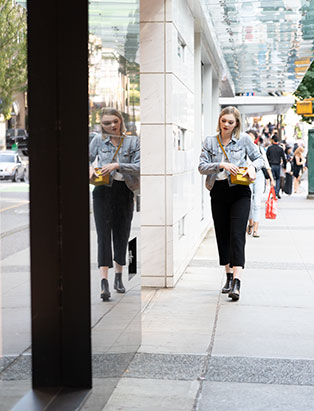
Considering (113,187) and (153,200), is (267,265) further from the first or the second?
(113,187)

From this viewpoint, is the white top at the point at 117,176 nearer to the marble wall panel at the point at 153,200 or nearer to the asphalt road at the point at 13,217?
the asphalt road at the point at 13,217

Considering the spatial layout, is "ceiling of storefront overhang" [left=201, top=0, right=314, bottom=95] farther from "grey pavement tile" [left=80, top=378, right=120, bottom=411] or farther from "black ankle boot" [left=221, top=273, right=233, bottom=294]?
"grey pavement tile" [left=80, top=378, right=120, bottom=411]

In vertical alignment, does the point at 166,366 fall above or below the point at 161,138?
below

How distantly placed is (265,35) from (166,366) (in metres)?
9.93

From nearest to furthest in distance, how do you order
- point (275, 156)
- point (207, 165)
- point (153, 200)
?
point (207, 165) → point (153, 200) → point (275, 156)

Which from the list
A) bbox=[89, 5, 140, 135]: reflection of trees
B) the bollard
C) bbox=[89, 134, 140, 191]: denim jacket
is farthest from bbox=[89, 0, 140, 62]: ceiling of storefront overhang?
the bollard

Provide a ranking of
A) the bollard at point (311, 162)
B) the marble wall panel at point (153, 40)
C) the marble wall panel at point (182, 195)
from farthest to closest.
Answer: the bollard at point (311, 162)
the marble wall panel at point (182, 195)
the marble wall panel at point (153, 40)

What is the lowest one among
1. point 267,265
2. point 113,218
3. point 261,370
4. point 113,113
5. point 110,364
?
point 267,265

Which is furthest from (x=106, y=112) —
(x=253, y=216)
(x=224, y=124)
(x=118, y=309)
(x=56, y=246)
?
(x=253, y=216)

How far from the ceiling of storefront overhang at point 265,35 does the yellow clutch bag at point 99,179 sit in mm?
6250

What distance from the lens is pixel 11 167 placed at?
3.78 meters

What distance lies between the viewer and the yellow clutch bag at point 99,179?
4689 millimetres

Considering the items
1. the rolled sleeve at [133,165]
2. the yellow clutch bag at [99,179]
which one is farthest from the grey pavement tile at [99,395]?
the rolled sleeve at [133,165]

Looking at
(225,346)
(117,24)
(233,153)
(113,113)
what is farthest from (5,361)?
(233,153)
